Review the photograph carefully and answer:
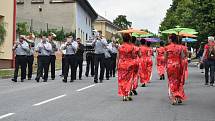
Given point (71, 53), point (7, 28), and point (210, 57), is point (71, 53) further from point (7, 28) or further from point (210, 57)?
point (7, 28)

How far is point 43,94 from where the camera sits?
15.8 m

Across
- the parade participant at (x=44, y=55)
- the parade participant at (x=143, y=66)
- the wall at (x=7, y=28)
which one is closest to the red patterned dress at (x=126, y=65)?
the parade participant at (x=143, y=66)

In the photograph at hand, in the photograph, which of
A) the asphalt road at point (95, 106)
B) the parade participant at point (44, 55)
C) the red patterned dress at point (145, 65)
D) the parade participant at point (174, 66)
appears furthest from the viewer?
the parade participant at point (44, 55)

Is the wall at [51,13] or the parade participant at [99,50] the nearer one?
the parade participant at [99,50]

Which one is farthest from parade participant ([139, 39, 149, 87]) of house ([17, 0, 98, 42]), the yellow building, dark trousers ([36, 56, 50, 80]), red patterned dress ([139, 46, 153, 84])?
house ([17, 0, 98, 42])

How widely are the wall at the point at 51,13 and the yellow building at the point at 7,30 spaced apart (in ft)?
82.6

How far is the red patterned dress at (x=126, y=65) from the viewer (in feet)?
47.5

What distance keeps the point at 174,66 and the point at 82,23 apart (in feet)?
171

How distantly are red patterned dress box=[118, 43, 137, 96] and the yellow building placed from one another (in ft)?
61.5

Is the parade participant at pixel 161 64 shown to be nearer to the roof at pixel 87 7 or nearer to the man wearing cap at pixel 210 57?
the man wearing cap at pixel 210 57

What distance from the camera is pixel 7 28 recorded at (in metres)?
33.4

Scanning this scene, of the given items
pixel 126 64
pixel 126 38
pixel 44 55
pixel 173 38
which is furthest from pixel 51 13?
pixel 173 38

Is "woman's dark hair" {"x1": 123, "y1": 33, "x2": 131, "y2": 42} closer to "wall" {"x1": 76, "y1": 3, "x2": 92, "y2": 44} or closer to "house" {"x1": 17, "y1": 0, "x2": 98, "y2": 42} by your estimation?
"house" {"x1": 17, "y1": 0, "x2": 98, "y2": 42}

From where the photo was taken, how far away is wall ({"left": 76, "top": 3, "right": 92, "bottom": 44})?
61.3m
